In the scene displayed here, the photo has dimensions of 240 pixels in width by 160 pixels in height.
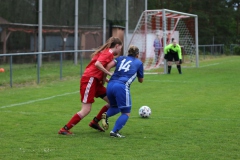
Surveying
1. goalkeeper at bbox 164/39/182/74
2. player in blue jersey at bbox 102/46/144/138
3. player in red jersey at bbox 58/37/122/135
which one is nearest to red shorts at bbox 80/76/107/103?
player in red jersey at bbox 58/37/122/135

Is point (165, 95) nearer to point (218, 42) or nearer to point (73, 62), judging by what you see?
point (73, 62)

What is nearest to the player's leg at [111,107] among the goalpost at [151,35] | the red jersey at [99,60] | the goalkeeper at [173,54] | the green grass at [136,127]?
the green grass at [136,127]

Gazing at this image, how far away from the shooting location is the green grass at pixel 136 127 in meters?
7.41

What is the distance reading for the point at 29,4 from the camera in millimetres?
25844

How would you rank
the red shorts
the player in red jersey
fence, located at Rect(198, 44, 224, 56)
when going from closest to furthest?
1. the player in red jersey
2. the red shorts
3. fence, located at Rect(198, 44, 224, 56)

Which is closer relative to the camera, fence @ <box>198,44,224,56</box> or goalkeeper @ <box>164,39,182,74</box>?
goalkeeper @ <box>164,39,182,74</box>

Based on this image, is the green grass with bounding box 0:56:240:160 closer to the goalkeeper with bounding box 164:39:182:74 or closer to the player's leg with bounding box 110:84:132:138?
the player's leg with bounding box 110:84:132:138

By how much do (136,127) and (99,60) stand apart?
1.73m

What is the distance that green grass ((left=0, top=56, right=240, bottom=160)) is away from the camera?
7406 millimetres

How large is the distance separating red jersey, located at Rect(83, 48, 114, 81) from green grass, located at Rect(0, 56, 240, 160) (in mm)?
1055

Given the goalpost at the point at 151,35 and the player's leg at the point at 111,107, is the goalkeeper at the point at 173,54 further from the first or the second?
the player's leg at the point at 111,107

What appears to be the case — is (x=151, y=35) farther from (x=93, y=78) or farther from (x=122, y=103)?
(x=122, y=103)

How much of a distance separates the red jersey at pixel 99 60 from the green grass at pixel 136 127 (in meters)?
1.06

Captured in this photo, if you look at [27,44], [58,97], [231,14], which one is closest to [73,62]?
[27,44]
